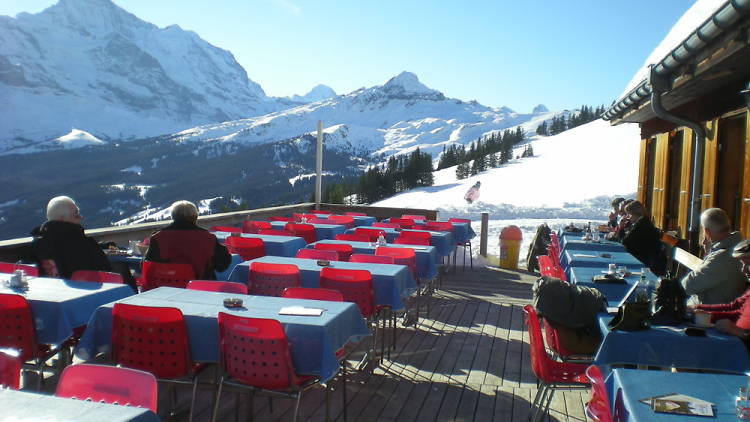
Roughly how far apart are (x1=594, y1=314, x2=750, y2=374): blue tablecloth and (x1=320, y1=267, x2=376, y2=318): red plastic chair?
1.82 metres

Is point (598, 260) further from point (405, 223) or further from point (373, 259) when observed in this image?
point (405, 223)

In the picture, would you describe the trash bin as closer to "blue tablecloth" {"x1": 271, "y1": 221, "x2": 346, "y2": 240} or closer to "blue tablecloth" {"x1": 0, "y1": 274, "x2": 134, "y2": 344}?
"blue tablecloth" {"x1": 271, "y1": 221, "x2": 346, "y2": 240}

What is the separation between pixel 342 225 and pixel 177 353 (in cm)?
605

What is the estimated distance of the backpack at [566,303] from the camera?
3.55 meters

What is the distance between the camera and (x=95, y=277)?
4133 millimetres

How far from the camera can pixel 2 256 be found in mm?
5215

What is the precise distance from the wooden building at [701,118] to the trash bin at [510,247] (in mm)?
2244

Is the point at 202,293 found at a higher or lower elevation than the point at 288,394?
higher

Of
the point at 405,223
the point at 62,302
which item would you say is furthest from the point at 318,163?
the point at 62,302

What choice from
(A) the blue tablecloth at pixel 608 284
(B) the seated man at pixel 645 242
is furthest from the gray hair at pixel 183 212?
→ (B) the seated man at pixel 645 242

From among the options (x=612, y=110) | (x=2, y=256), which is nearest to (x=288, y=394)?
(x=2, y=256)

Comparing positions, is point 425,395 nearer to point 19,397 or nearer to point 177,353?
point 177,353

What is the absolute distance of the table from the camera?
1770 millimetres

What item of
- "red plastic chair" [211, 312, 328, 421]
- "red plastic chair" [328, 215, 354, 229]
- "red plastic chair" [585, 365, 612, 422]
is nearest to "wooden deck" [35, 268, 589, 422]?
"red plastic chair" [211, 312, 328, 421]
